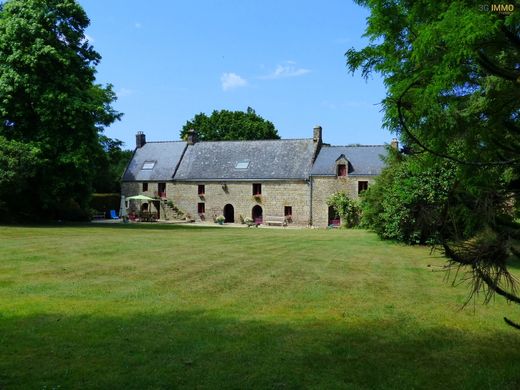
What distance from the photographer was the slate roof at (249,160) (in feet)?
138

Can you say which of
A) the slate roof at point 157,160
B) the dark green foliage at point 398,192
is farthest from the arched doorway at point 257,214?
the dark green foliage at point 398,192

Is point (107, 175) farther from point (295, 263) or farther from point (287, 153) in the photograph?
point (295, 263)

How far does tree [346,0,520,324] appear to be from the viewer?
12.7 ft

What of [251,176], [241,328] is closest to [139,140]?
[251,176]

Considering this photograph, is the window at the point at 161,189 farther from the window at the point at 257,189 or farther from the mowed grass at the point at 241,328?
the mowed grass at the point at 241,328

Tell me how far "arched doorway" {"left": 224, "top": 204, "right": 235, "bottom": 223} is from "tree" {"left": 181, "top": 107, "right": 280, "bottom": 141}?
768 inches

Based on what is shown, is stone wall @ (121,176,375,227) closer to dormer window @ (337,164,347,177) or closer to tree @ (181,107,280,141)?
dormer window @ (337,164,347,177)

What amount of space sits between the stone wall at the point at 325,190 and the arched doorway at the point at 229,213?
7.79 m

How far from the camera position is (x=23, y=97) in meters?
27.7

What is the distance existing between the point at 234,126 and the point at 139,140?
16217 millimetres

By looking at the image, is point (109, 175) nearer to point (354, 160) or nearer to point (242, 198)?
point (242, 198)

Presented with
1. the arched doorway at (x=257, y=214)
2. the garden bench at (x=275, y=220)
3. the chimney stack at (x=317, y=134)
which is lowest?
the garden bench at (x=275, y=220)

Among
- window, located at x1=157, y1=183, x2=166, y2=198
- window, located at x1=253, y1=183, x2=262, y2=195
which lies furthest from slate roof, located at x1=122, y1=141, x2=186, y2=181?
window, located at x1=253, y1=183, x2=262, y2=195

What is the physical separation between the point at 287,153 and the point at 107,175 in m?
20.5
